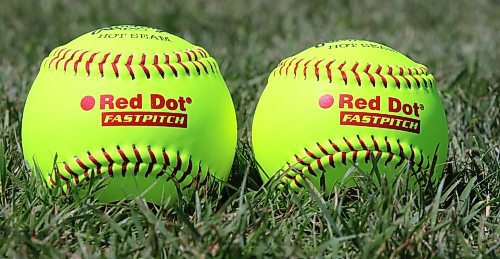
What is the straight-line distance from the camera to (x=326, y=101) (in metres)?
2.62

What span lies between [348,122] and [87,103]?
87 centimetres

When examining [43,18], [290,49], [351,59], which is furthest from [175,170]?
[43,18]

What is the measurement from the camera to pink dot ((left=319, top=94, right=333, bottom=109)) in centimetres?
261

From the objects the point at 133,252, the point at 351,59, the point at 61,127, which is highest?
the point at 351,59

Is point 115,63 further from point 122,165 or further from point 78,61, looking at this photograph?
point 122,165

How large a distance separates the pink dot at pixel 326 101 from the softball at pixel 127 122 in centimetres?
35

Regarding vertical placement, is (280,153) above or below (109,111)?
below

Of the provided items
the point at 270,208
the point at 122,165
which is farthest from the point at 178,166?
the point at 270,208

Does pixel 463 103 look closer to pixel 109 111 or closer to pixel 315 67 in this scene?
pixel 315 67

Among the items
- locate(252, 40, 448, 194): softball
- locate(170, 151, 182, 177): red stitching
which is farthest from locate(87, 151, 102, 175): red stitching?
locate(252, 40, 448, 194): softball

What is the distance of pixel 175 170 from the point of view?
2574mm

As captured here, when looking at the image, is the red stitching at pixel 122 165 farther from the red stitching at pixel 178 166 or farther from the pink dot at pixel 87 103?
the pink dot at pixel 87 103

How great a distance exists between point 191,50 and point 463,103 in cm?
171

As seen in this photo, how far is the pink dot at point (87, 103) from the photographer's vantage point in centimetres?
252
